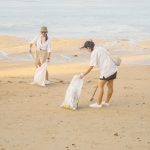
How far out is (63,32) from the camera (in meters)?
20.4

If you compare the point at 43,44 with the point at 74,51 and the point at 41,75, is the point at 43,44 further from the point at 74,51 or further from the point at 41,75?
the point at 74,51

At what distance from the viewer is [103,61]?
4.59 meters

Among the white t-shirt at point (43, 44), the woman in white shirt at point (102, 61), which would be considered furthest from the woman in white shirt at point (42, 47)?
the woman in white shirt at point (102, 61)

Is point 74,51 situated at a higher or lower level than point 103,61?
lower

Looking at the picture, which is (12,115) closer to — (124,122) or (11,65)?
(124,122)

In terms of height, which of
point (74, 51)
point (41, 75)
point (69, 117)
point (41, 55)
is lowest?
point (74, 51)

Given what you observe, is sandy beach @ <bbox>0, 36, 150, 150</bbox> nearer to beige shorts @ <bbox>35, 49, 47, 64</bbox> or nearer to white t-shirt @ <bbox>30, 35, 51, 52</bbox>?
beige shorts @ <bbox>35, 49, 47, 64</bbox>

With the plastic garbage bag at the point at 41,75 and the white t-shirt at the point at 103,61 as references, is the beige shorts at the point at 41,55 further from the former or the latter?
the white t-shirt at the point at 103,61

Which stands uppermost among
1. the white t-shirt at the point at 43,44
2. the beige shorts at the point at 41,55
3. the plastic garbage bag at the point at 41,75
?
the white t-shirt at the point at 43,44

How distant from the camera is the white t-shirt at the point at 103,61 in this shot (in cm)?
450

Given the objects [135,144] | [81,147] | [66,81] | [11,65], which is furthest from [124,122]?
[11,65]

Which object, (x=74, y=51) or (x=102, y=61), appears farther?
(x=74, y=51)

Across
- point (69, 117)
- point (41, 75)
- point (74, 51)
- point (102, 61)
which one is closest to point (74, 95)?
point (69, 117)

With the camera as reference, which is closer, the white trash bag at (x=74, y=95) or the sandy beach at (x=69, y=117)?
the sandy beach at (x=69, y=117)
